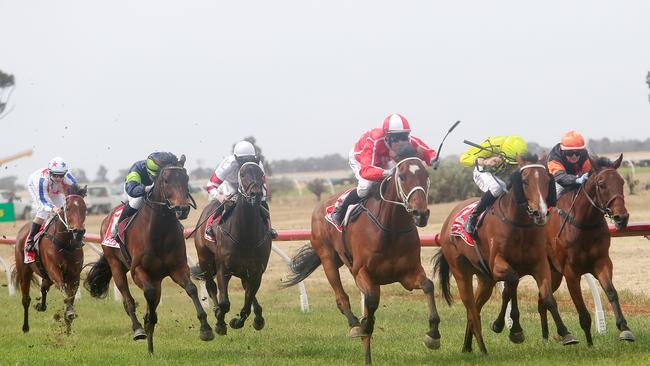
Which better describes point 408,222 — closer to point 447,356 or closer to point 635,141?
point 447,356

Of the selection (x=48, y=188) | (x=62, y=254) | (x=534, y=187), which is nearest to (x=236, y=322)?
(x=62, y=254)

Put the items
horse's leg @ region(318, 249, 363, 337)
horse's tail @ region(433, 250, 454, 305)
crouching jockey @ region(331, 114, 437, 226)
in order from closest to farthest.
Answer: crouching jockey @ region(331, 114, 437, 226), horse's leg @ region(318, 249, 363, 337), horse's tail @ region(433, 250, 454, 305)

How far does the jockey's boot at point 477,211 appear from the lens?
884 centimetres

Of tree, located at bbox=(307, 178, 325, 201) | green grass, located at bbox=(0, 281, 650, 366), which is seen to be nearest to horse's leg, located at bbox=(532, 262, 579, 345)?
green grass, located at bbox=(0, 281, 650, 366)

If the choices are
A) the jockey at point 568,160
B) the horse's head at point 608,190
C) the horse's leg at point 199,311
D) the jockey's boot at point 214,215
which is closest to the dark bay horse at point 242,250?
the jockey's boot at point 214,215

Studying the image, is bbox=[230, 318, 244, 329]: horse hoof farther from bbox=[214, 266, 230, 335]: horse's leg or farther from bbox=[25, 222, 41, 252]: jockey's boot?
bbox=[25, 222, 41, 252]: jockey's boot

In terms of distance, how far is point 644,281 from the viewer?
14.4 meters

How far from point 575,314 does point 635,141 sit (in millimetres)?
85607

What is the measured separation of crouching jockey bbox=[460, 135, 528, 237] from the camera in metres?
8.84

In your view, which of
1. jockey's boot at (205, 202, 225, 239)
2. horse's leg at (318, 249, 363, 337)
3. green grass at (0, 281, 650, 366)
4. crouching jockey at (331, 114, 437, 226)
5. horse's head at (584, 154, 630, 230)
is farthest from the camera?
jockey's boot at (205, 202, 225, 239)

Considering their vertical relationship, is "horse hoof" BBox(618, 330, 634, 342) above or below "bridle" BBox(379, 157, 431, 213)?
below

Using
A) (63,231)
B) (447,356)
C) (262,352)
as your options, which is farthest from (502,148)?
(63,231)

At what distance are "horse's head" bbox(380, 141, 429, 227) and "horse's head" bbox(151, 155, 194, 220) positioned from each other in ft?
6.93

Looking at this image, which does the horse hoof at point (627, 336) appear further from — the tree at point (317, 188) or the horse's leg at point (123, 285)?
the tree at point (317, 188)
